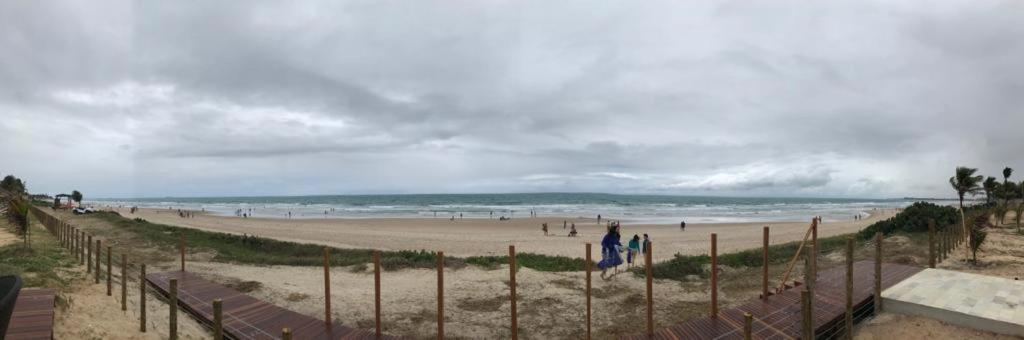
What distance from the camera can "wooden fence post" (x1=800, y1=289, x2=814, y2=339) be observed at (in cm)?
576

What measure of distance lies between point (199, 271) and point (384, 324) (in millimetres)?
8110

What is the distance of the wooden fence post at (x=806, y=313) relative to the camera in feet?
18.9

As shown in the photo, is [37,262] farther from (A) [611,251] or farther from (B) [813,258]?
(B) [813,258]

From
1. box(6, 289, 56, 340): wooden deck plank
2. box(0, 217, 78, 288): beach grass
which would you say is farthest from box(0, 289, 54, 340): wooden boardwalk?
box(0, 217, 78, 288): beach grass

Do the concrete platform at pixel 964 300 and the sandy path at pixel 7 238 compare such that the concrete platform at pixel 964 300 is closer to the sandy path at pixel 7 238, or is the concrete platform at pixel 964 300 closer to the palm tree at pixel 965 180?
the sandy path at pixel 7 238

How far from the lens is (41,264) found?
34.7ft

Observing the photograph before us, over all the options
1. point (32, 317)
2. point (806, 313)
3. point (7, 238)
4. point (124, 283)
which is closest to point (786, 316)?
point (806, 313)

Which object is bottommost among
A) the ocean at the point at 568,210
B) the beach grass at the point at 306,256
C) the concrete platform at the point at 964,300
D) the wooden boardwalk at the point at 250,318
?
the ocean at the point at 568,210

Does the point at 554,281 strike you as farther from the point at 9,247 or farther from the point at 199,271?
the point at 9,247

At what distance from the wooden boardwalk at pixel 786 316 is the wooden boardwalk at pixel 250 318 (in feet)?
16.8

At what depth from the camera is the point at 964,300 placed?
7.57 metres

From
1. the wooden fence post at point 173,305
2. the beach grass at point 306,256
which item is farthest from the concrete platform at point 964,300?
the wooden fence post at point 173,305

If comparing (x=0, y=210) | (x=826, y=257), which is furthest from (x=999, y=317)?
(x=0, y=210)

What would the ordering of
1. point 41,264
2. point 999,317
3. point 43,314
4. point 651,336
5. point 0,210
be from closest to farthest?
1. point 43,314
2. point 999,317
3. point 651,336
4. point 41,264
5. point 0,210
